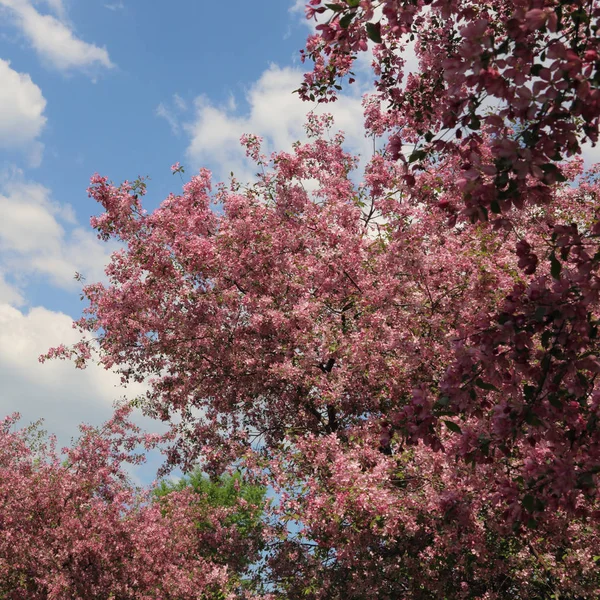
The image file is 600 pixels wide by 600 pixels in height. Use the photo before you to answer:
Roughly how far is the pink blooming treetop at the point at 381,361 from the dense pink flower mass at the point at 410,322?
4 cm

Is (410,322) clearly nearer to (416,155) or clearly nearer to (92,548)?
(416,155)

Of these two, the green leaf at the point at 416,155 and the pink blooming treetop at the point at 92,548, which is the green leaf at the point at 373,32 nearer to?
the green leaf at the point at 416,155

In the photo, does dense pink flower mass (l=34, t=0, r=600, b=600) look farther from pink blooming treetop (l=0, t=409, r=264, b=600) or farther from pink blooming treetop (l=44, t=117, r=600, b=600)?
pink blooming treetop (l=0, t=409, r=264, b=600)

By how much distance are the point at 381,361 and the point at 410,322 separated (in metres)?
1.29

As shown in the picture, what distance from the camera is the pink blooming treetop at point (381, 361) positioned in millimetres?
4688

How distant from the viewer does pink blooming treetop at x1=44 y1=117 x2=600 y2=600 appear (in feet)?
15.4

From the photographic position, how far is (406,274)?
10305mm

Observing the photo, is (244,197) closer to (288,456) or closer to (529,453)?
(288,456)

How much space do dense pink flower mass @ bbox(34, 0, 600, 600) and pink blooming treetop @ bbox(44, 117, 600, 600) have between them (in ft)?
0.13

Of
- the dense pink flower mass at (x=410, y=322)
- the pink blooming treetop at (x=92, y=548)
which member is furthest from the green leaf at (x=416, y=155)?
the pink blooming treetop at (x=92, y=548)

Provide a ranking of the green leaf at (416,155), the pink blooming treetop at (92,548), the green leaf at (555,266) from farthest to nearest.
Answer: the pink blooming treetop at (92,548)
the green leaf at (416,155)
the green leaf at (555,266)

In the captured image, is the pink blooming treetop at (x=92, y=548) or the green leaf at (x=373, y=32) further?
the pink blooming treetop at (x=92, y=548)

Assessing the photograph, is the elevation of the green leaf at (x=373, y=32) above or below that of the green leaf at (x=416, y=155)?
above

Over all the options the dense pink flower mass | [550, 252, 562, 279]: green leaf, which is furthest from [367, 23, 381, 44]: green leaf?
[550, 252, 562, 279]: green leaf
